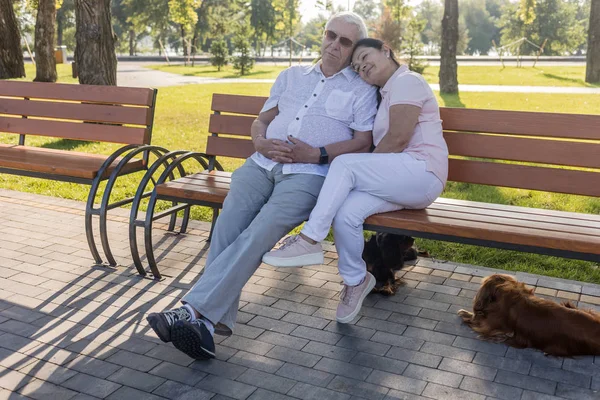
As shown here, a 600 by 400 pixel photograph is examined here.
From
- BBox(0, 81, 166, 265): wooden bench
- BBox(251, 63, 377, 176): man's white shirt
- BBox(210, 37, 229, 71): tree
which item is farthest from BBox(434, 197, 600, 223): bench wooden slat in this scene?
BBox(210, 37, 229, 71): tree

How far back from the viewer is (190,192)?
14.1ft

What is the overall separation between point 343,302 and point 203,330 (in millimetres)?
885

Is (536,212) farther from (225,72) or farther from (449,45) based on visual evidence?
(225,72)

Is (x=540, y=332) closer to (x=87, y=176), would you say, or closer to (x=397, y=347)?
(x=397, y=347)

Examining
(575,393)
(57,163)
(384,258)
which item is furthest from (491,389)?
(57,163)

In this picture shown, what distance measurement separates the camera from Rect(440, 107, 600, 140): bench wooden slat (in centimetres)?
408

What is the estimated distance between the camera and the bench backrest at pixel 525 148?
4.08 metres

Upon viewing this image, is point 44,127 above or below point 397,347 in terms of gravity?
above

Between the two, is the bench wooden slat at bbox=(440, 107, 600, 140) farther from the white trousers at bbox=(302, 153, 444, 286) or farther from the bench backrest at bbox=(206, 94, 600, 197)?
the white trousers at bbox=(302, 153, 444, 286)

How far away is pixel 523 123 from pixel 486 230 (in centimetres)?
99

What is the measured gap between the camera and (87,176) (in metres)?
4.73

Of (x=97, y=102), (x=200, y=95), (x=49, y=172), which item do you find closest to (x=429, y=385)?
(x=49, y=172)

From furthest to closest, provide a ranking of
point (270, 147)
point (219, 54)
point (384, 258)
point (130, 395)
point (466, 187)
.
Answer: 1. point (219, 54)
2. point (466, 187)
3. point (384, 258)
4. point (270, 147)
5. point (130, 395)

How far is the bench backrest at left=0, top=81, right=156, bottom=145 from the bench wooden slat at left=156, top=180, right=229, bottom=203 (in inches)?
40.4
